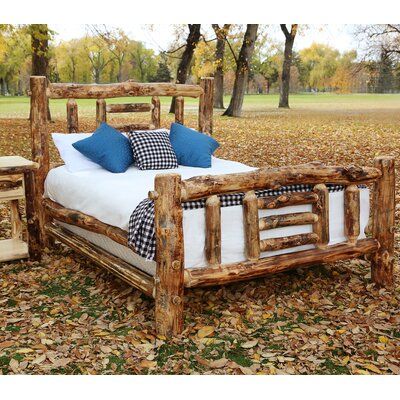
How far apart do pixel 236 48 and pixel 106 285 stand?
2144 centimetres

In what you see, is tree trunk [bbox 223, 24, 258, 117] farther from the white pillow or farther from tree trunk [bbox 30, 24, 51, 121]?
the white pillow

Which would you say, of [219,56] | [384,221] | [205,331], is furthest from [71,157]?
[219,56]

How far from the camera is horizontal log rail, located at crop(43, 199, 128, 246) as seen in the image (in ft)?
15.4

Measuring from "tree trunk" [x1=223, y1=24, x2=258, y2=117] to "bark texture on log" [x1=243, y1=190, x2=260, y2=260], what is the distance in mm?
14318

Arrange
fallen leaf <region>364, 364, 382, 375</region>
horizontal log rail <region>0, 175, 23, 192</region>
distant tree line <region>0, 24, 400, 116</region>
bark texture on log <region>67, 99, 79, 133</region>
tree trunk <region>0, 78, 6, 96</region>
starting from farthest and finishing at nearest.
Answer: tree trunk <region>0, 78, 6, 96</region> → distant tree line <region>0, 24, 400, 116</region> → bark texture on log <region>67, 99, 79, 133</region> → horizontal log rail <region>0, 175, 23, 192</region> → fallen leaf <region>364, 364, 382, 375</region>

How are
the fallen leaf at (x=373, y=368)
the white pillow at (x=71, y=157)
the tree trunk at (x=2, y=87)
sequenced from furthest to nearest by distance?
the tree trunk at (x=2, y=87), the white pillow at (x=71, y=157), the fallen leaf at (x=373, y=368)

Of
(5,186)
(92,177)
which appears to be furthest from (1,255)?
(92,177)

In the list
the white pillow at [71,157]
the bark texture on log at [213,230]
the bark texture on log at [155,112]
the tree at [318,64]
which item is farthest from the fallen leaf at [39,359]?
the tree at [318,64]

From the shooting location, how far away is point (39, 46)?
14195 mm

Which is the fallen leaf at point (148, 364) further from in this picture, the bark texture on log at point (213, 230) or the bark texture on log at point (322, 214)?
the bark texture on log at point (322, 214)

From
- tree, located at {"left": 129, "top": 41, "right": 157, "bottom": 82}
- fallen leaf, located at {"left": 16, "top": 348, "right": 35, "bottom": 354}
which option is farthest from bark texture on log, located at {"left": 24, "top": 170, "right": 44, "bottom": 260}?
tree, located at {"left": 129, "top": 41, "right": 157, "bottom": 82}

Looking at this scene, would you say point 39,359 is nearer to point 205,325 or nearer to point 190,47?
point 205,325

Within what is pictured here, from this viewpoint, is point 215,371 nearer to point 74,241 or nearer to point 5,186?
point 74,241

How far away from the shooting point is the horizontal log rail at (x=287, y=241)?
14.7 ft
